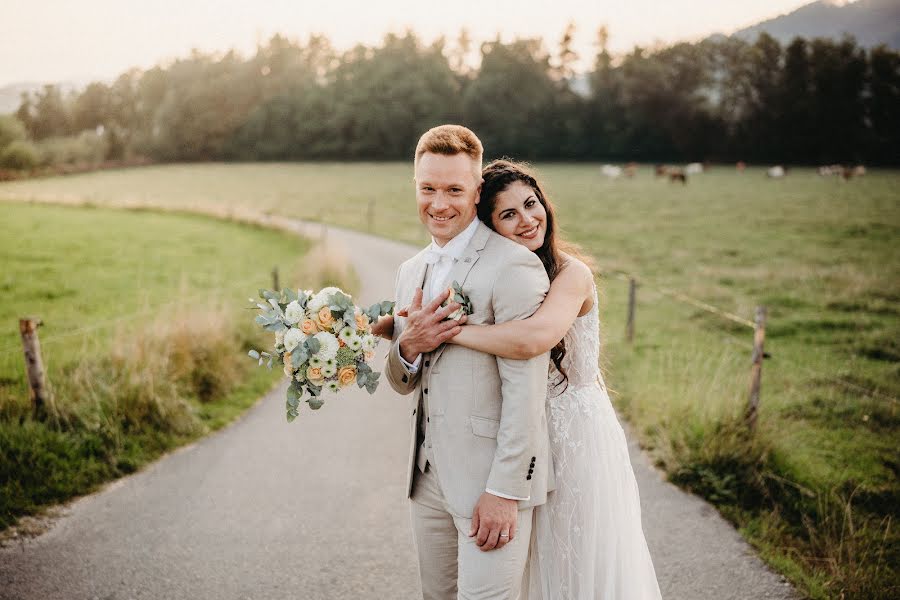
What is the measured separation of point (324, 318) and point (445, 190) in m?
0.69

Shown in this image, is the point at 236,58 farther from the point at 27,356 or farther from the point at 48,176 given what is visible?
the point at 27,356

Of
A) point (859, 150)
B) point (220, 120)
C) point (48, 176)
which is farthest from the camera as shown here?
point (220, 120)

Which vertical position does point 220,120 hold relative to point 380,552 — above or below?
above

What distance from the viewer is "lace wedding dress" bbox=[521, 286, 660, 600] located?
263cm

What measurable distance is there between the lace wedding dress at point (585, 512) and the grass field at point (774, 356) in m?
1.58

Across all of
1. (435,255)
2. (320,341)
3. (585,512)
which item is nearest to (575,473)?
(585,512)

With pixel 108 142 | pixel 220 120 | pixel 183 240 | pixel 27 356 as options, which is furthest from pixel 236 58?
pixel 27 356

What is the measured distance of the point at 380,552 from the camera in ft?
13.0

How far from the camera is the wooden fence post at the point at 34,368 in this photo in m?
5.05

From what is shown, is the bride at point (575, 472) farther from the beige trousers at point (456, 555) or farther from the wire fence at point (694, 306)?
the wire fence at point (694, 306)

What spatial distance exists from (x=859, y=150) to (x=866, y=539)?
189 ft

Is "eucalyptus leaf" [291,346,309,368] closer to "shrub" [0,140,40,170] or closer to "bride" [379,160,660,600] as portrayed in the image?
"bride" [379,160,660,600]

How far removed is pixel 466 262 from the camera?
7.43 ft

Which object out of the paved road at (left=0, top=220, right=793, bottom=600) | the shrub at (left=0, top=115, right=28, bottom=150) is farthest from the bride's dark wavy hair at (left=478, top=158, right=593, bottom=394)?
the shrub at (left=0, top=115, right=28, bottom=150)
